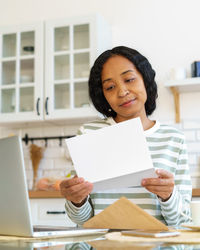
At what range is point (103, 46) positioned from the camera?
333cm

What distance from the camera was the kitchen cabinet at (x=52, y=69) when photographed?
10.7ft

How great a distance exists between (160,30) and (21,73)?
4.23ft

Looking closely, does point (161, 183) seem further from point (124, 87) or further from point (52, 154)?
point (52, 154)

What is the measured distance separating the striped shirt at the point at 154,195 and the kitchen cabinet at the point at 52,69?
165 centimetres

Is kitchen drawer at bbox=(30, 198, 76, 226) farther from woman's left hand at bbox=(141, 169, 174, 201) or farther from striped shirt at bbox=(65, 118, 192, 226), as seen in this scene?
woman's left hand at bbox=(141, 169, 174, 201)

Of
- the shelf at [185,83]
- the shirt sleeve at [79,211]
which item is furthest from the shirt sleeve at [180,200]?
the shelf at [185,83]

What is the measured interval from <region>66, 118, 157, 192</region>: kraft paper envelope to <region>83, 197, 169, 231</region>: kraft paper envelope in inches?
4.6

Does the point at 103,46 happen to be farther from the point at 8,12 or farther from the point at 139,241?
the point at 139,241

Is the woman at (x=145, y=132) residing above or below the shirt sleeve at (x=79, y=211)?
above

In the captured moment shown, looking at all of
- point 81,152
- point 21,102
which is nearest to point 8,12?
point 21,102

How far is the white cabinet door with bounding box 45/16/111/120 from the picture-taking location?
3238 millimetres

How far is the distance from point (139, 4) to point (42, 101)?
125cm

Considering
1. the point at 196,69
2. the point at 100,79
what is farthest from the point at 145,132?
the point at 196,69

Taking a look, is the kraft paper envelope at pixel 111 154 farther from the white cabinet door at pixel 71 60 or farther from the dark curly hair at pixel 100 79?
the white cabinet door at pixel 71 60
